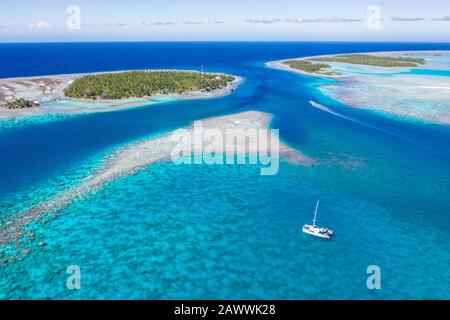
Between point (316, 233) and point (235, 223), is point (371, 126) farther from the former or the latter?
point (235, 223)

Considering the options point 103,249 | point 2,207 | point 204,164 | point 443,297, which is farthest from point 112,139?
point 443,297

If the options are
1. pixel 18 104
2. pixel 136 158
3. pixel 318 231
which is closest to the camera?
pixel 318 231

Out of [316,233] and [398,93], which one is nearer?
[316,233]

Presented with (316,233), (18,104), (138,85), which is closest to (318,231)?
(316,233)

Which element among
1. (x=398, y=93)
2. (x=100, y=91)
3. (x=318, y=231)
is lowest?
(x=318, y=231)

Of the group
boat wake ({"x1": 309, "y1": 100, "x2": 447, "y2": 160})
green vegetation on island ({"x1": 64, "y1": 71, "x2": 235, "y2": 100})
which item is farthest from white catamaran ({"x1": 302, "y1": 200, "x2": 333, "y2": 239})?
green vegetation on island ({"x1": 64, "y1": 71, "x2": 235, "y2": 100})

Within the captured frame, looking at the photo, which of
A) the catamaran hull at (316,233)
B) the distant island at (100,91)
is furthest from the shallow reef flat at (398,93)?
the catamaran hull at (316,233)

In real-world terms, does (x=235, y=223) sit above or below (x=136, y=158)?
below
